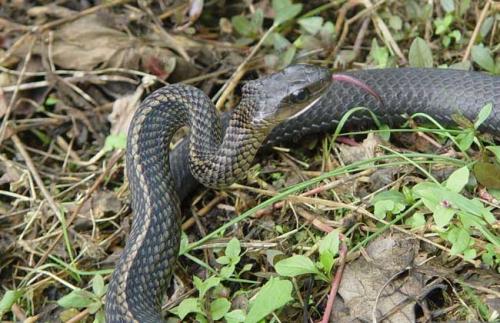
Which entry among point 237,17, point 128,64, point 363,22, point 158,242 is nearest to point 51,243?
point 158,242

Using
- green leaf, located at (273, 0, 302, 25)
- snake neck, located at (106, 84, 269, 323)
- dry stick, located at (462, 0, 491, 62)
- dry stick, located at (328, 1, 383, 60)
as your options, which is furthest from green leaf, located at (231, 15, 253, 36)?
dry stick, located at (462, 0, 491, 62)

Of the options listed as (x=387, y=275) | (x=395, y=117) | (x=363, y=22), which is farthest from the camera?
(x=363, y=22)

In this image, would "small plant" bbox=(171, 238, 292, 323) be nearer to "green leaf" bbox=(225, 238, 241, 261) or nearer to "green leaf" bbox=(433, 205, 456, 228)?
"green leaf" bbox=(225, 238, 241, 261)

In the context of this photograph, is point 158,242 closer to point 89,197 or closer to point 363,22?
point 89,197

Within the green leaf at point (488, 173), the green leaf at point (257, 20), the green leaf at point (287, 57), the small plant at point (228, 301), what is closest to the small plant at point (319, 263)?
the small plant at point (228, 301)

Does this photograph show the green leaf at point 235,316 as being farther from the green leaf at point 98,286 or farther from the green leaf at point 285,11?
the green leaf at point 285,11

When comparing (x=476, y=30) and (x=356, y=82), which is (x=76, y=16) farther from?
(x=476, y=30)
